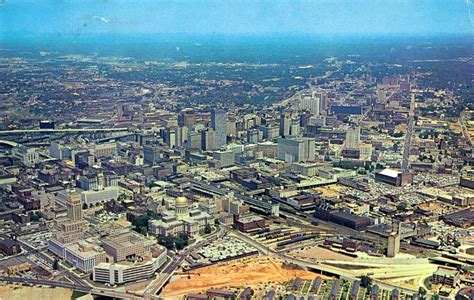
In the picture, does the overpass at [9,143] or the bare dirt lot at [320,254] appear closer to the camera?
the bare dirt lot at [320,254]

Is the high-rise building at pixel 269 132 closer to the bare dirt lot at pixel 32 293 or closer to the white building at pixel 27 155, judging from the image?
the white building at pixel 27 155

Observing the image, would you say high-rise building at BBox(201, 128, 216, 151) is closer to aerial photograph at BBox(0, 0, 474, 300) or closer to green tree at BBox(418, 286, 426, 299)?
aerial photograph at BBox(0, 0, 474, 300)

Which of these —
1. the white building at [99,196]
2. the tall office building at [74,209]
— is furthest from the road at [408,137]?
the tall office building at [74,209]

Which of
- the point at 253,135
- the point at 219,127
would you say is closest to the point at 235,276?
the point at 219,127

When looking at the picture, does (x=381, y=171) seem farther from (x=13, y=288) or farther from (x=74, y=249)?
(x=13, y=288)

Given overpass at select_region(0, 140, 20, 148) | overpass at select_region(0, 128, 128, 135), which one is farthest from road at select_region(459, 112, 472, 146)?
overpass at select_region(0, 140, 20, 148)

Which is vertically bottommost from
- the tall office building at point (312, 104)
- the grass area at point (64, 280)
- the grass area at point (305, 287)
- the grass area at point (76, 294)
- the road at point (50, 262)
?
the road at point (50, 262)
